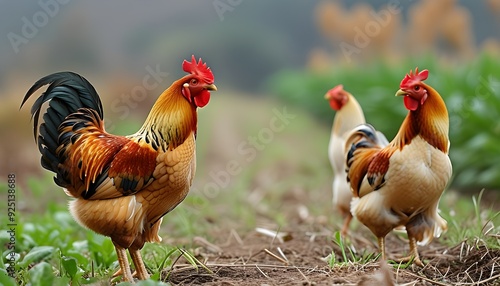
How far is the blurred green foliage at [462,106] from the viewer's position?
6.54m

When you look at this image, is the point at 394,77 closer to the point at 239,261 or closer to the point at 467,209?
the point at 467,209

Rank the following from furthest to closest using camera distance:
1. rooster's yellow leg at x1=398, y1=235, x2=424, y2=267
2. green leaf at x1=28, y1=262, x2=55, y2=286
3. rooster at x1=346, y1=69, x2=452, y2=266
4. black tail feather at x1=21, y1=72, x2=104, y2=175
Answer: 1. rooster's yellow leg at x1=398, y1=235, x2=424, y2=267
2. rooster at x1=346, y1=69, x2=452, y2=266
3. black tail feather at x1=21, y1=72, x2=104, y2=175
4. green leaf at x1=28, y1=262, x2=55, y2=286

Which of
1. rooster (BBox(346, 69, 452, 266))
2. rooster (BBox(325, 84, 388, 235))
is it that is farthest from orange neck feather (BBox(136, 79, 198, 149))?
rooster (BBox(325, 84, 388, 235))

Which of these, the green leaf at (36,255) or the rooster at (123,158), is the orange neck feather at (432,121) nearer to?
the rooster at (123,158)

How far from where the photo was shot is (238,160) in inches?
385

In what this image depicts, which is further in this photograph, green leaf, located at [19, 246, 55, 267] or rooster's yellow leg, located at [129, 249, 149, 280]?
green leaf, located at [19, 246, 55, 267]

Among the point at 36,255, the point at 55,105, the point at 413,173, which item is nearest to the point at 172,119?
the point at 55,105

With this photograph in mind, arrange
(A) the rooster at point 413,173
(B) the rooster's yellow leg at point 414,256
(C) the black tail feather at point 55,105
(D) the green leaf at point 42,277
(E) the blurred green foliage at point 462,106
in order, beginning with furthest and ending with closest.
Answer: (E) the blurred green foliage at point 462,106 → (B) the rooster's yellow leg at point 414,256 → (A) the rooster at point 413,173 → (C) the black tail feather at point 55,105 → (D) the green leaf at point 42,277

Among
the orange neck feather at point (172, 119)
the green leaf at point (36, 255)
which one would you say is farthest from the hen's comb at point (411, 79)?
the green leaf at point (36, 255)

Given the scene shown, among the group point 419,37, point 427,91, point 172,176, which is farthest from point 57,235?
point 419,37

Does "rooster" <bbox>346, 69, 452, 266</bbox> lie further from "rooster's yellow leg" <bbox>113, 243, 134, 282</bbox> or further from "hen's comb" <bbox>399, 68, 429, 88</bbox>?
"rooster's yellow leg" <bbox>113, 243, 134, 282</bbox>

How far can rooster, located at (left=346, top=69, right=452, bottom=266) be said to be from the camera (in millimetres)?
3127

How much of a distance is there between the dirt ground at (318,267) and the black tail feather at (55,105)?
2.87 ft

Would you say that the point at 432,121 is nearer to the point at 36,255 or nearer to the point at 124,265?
the point at 124,265
